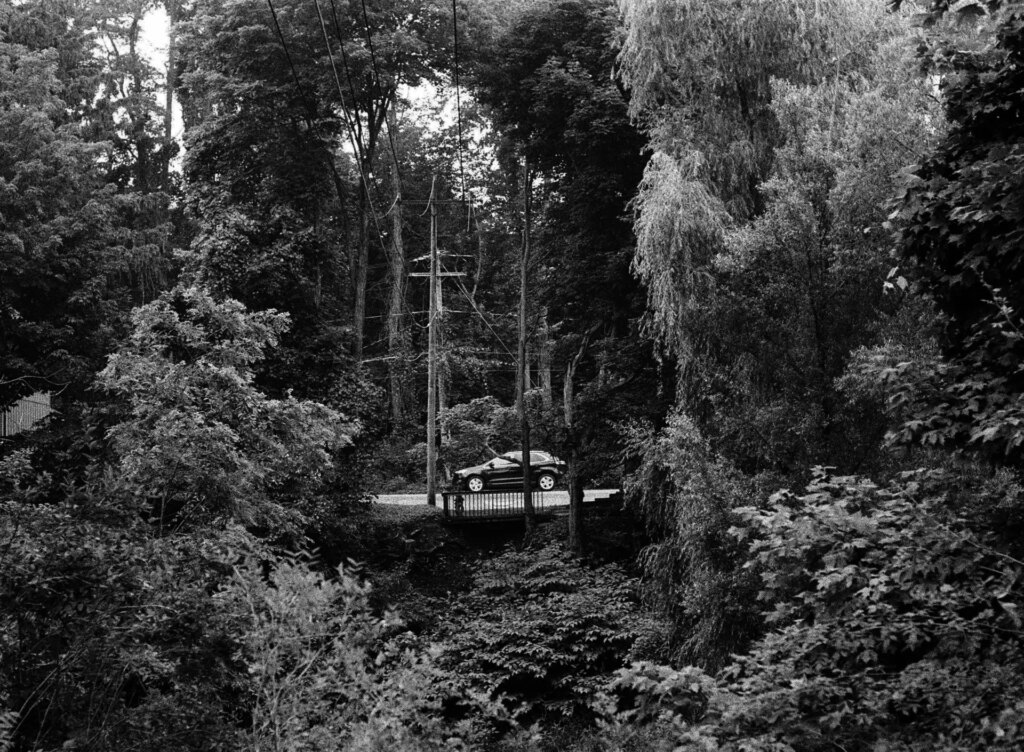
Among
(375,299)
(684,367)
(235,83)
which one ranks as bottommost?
(684,367)

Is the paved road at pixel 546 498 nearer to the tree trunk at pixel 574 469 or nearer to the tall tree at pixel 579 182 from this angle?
the tree trunk at pixel 574 469

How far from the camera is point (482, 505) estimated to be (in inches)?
849

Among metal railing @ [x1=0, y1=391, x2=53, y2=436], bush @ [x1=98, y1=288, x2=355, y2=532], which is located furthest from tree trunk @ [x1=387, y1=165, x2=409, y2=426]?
bush @ [x1=98, y1=288, x2=355, y2=532]

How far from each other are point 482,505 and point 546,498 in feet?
7.31

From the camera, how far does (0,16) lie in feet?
64.7

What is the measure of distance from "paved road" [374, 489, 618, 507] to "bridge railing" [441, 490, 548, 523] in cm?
108

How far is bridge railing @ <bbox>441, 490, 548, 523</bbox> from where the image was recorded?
70.0 feet

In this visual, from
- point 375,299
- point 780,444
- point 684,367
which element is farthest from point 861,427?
point 375,299

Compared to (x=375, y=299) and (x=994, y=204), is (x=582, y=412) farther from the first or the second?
(x=375, y=299)

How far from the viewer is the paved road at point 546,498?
75.2 feet

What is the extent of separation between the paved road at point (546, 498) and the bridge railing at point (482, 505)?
1081mm

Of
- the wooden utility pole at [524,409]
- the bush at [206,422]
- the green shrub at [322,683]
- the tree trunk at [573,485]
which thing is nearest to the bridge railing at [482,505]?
the wooden utility pole at [524,409]

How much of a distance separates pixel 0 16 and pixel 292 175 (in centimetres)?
680

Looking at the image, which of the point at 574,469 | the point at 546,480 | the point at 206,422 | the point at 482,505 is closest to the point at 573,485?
the point at 574,469
